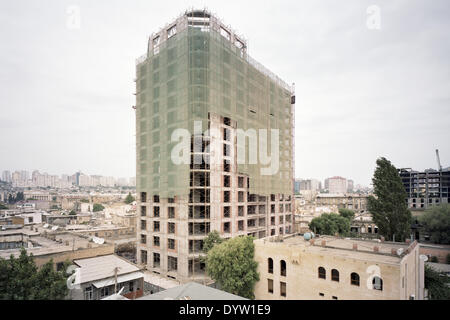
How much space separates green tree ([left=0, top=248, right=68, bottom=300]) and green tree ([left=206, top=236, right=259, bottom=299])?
50.2 feet

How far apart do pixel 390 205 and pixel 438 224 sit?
28380mm

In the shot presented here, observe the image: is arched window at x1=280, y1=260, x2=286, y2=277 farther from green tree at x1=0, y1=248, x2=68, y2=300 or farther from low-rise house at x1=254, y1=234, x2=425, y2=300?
green tree at x1=0, y1=248, x2=68, y2=300

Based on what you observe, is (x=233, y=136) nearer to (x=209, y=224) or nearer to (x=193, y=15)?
(x=209, y=224)

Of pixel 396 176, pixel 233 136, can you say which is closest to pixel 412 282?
pixel 396 176

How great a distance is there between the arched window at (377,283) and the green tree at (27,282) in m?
27.1

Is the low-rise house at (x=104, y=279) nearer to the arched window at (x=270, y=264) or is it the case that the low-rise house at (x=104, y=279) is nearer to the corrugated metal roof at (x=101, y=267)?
the corrugated metal roof at (x=101, y=267)

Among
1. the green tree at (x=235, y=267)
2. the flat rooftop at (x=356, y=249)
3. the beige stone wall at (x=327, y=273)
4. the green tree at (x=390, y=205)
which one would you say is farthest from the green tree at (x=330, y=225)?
the green tree at (x=235, y=267)

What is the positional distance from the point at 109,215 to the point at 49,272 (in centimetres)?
7619

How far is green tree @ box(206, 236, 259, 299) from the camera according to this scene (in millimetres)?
29516

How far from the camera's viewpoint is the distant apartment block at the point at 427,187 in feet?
312

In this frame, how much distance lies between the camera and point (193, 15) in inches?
1873

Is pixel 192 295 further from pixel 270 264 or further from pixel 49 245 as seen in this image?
pixel 49 245

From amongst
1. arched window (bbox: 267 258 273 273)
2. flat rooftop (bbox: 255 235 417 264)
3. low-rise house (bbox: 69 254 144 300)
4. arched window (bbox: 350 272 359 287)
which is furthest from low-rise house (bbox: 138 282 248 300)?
arched window (bbox: 267 258 273 273)

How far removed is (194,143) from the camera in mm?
45344
